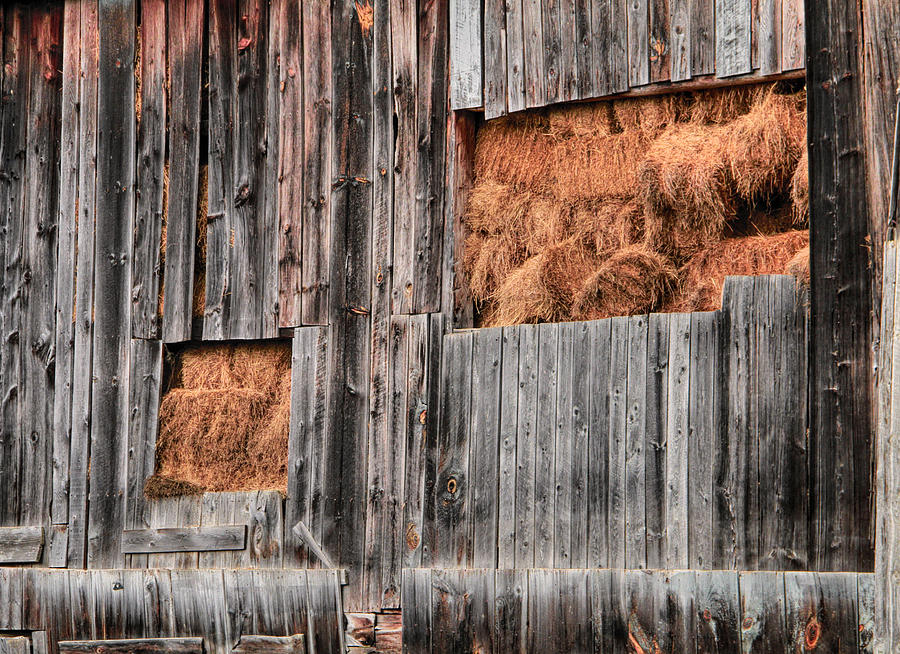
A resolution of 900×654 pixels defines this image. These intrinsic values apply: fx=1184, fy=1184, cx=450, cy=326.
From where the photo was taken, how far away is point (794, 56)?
21.2 feet

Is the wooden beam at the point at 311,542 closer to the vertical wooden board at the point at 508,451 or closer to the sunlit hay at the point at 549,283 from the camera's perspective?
the vertical wooden board at the point at 508,451

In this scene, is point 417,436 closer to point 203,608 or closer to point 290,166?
point 203,608

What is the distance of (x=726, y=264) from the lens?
6801 mm

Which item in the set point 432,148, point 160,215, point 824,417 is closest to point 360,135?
point 432,148

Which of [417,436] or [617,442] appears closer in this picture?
[617,442]

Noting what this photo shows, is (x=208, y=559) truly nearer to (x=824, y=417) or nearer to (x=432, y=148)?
(x=432, y=148)

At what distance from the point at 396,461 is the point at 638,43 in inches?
115

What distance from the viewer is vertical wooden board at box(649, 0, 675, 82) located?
6.83 metres

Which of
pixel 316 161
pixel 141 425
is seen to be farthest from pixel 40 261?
pixel 316 161

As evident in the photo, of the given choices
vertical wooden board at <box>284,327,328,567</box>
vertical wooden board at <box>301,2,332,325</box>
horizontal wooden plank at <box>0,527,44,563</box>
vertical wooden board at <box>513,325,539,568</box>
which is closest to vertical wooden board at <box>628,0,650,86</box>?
vertical wooden board at <box>513,325,539,568</box>

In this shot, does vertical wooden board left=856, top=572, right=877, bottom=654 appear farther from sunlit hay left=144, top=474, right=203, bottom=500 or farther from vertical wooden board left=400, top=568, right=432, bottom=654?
sunlit hay left=144, top=474, right=203, bottom=500

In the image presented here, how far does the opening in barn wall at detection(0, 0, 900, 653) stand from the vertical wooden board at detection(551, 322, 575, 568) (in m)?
0.03

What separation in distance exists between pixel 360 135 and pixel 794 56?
2.81m

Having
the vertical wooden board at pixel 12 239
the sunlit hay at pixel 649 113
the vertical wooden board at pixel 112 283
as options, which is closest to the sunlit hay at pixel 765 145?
the sunlit hay at pixel 649 113
